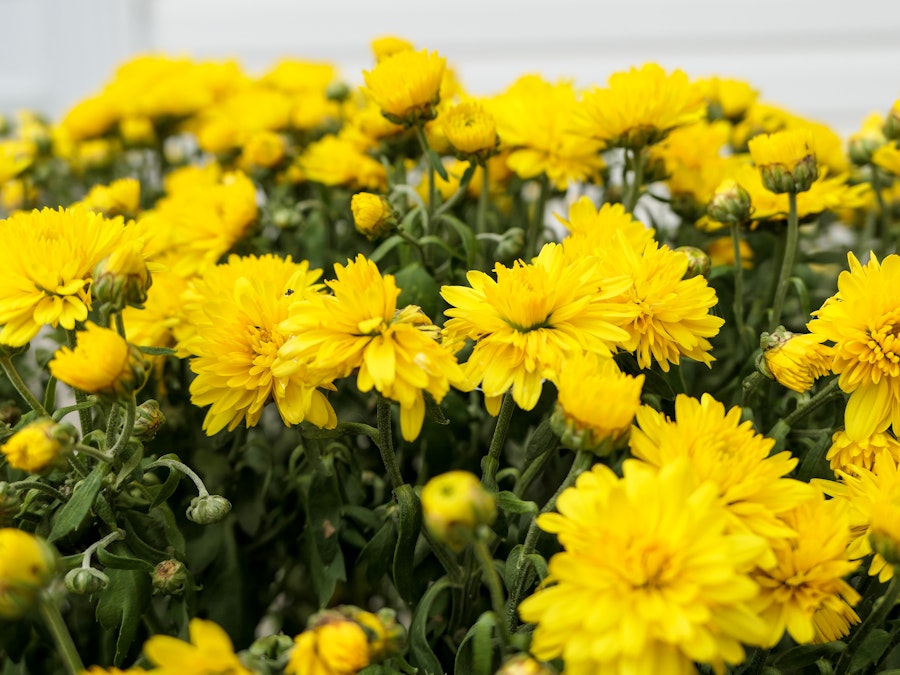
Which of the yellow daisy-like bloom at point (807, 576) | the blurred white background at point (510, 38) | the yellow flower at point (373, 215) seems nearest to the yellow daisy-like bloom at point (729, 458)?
the yellow daisy-like bloom at point (807, 576)

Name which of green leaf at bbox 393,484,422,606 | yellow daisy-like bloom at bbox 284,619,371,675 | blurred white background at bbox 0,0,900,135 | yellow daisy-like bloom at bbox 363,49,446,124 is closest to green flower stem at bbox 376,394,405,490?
green leaf at bbox 393,484,422,606

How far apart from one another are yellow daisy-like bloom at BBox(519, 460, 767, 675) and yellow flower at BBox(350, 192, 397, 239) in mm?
277

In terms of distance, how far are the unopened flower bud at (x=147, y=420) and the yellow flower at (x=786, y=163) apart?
417mm

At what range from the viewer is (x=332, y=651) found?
0.37 m

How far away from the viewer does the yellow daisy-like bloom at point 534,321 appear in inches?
18.2

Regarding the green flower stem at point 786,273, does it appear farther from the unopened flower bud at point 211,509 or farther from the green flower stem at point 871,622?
the unopened flower bud at point 211,509

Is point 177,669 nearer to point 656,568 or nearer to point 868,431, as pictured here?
point 656,568

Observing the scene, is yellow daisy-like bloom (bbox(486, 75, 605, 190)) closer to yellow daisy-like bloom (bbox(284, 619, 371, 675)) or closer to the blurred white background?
yellow daisy-like bloom (bbox(284, 619, 371, 675))

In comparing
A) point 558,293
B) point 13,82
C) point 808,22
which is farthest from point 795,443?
point 13,82

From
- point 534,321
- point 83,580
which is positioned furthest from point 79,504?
point 534,321

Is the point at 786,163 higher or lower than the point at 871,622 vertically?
higher

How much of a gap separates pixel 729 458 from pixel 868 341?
12 centimetres

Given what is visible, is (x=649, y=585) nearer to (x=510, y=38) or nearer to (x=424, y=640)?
(x=424, y=640)

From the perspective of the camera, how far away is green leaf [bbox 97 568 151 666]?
503mm
